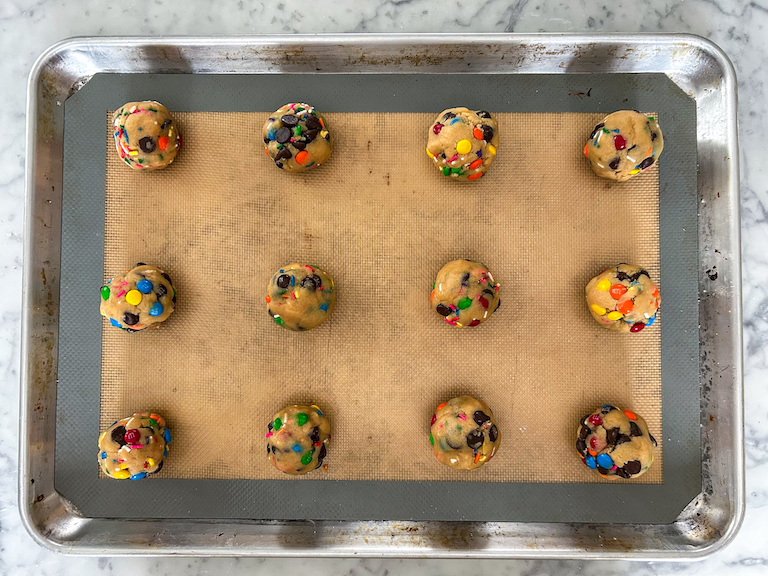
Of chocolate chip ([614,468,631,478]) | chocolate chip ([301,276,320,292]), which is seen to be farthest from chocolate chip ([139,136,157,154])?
chocolate chip ([614,468,631,478])

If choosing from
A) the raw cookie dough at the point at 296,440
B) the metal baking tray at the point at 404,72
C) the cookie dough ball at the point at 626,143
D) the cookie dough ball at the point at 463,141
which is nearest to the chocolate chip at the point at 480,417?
the metal baking tray at the point at 404,72

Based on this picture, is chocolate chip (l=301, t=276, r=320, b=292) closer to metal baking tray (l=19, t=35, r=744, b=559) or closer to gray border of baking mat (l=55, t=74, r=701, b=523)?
gray border of baking mat (l=55, t=74, r=701, b=523)

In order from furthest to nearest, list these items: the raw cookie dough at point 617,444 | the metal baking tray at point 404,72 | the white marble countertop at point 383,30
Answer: the white marble countertop at point 383,30, the metal baking tray at point 404,72, the raw cookie dough at point 617,444

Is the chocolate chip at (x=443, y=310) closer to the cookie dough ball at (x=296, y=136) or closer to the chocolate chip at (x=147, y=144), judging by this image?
the cookie dough ball at (x=296, y=136)

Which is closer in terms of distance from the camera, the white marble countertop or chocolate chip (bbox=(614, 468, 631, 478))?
chocolate chip (bbox=(614, 468, 631, 478))

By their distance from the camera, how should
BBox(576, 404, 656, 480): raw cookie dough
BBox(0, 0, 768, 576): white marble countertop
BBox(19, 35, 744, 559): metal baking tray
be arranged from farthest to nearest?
BBox(0, 0, 768, 576): white marble countertop < BBox(19, 35, 744, 559): metal baking tray < BBox(576, 404, 656, 480): raw cookie dough
